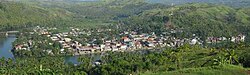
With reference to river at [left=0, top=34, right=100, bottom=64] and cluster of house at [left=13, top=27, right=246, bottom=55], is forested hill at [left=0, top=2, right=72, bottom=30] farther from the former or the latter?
cluster of house at [left=13, top=27, right=246, bottom=55]

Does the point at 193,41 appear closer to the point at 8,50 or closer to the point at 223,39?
the point at 223,39

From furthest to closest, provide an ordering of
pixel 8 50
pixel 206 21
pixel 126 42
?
pixel 206 21, pixel 126 42, pixel 8 50

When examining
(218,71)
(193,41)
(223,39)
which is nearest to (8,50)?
(193,41)

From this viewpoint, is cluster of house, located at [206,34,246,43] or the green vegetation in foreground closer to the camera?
the green vegetation in foreground

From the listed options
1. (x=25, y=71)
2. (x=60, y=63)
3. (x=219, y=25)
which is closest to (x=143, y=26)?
(x=219, y=25)

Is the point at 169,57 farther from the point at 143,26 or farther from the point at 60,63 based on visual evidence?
the point at 143,26

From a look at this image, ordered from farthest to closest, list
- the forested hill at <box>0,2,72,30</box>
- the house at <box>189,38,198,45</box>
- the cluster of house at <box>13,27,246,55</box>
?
the forested hill at <box>0,2,72,30</box>
the house at <box>189,38,198,45</box>
the cluster of house at <box>13,27,246,55</box>

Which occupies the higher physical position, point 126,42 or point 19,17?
point 126,42

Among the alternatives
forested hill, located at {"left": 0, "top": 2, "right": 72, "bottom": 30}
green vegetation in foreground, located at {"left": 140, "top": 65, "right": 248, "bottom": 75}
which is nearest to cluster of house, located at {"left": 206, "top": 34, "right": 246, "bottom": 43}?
forested hill, located at {"left": 0, "top": 2, "right": 72, "bottom": 30}

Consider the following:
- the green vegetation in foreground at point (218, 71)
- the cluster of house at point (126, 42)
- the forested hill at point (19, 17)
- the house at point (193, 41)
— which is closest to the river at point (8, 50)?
the cluster of house at point (126, 42)
